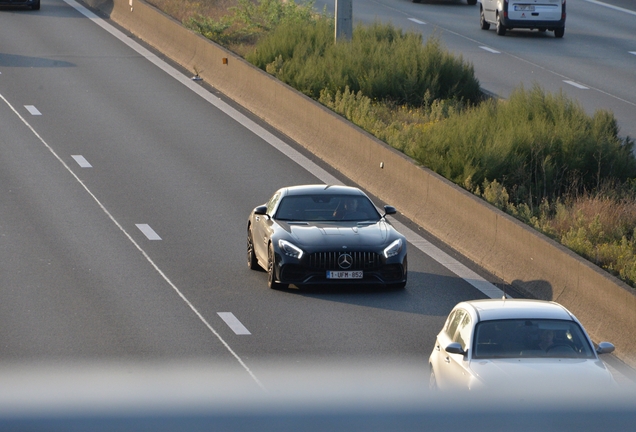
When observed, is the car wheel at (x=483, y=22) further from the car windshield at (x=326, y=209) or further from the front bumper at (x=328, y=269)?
the front bumper at (x=328, y=269)

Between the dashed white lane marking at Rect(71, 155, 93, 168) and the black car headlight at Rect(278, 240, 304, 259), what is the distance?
903 centimetres

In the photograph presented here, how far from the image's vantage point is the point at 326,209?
50.6ft

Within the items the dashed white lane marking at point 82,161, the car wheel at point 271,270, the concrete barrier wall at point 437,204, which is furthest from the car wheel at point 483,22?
the car wheel at point 271,270

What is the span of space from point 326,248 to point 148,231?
170 inches

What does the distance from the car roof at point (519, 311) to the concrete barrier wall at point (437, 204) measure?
2.24 m

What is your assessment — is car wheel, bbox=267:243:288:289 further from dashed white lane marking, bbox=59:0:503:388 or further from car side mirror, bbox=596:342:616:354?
car side mirror, bbox=596:342:616:354

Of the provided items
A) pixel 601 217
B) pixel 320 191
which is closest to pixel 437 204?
pixel 601 217

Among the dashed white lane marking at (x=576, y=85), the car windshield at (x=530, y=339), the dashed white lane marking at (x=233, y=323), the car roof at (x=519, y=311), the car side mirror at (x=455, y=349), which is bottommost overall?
the dashed white lane marking at (x=576, y=85)

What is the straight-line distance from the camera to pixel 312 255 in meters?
14.1

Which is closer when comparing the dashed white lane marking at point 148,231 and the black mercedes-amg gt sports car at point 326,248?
the black mercedes-amg gt sports car at point 326,248

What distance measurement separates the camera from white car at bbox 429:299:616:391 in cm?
838

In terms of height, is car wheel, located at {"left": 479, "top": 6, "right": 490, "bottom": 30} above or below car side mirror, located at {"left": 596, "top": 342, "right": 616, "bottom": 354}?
below

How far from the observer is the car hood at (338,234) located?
1427 cm

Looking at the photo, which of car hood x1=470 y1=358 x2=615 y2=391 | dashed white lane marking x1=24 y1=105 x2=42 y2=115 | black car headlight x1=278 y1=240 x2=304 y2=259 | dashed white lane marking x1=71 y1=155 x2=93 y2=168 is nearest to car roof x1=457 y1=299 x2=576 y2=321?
car hood x1=470 y1=358 x2=615 y2=391
